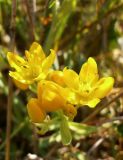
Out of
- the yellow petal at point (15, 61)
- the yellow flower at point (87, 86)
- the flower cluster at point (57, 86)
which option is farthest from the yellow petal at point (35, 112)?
the yellow petal at point (15, 61)

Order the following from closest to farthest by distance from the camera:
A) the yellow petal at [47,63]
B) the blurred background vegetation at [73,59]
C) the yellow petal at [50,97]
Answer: the yellow petal at [50,97], the yellow petal at [47,63], the blurred background vegetation at [73,59]

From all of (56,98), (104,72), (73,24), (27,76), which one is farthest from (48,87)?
(73,24)

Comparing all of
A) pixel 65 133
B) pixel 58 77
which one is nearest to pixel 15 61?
pixel 58 77

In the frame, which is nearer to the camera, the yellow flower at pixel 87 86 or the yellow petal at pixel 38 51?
the yellow flower at pixel 87 86

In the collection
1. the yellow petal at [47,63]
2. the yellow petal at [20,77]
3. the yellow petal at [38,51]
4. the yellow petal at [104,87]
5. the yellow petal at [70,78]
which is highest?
the yellow petal at [38,51]

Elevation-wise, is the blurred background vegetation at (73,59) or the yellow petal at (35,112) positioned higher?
the blurred background vegetation at (73,59)

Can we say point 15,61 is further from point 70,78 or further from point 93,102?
point 93,102

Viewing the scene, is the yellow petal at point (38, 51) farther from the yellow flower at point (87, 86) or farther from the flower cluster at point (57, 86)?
the yellow flower at point (87, 86)

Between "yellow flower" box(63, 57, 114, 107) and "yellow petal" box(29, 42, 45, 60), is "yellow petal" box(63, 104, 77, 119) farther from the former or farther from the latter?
"yellow petal" box(29, 42, 45, 60)
